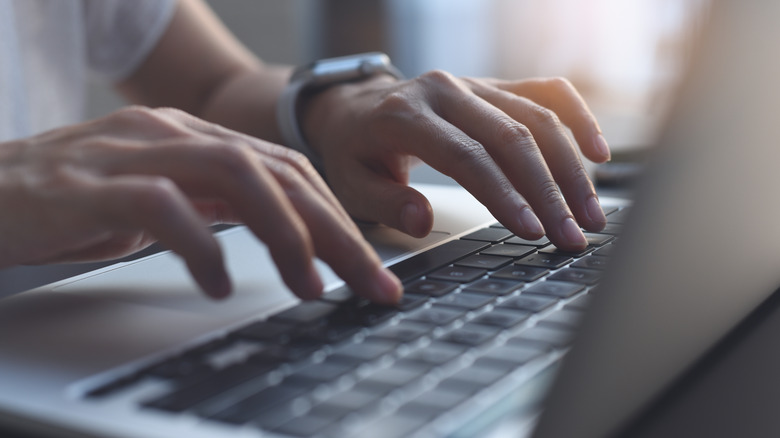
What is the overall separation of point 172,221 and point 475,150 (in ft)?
0.88

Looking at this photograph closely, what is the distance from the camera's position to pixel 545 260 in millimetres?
458

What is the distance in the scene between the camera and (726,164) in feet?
0.97

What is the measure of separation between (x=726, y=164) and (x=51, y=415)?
264mm

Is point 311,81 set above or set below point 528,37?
above

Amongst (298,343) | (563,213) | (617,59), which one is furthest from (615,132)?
(617,59)

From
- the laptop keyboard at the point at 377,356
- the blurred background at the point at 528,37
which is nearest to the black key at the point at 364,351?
the laptop keyboard at the point at 377,356

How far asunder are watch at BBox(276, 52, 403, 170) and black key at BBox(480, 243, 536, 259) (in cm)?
34

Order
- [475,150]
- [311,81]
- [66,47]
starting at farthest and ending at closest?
[66,47] → [311,81] → [475,150]

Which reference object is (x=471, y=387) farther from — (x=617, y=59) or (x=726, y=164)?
(x=617, y=59)

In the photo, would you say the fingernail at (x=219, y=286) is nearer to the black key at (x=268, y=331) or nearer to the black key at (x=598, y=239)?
the black key at (x=268, y=331)

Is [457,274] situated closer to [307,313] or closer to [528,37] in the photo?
[307,313]

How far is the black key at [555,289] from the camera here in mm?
376

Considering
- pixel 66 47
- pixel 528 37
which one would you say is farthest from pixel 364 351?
pixel 528 37

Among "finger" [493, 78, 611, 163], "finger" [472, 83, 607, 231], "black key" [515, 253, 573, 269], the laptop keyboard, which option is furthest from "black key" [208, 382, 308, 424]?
"finger" [493, 78, 611, 163]
